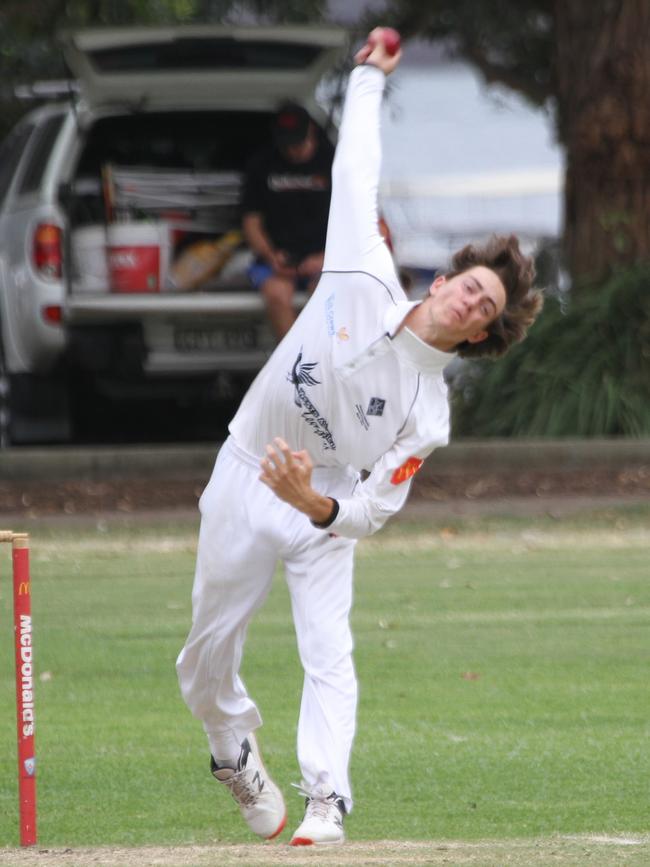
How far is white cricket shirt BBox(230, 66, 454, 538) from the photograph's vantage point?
5461mm

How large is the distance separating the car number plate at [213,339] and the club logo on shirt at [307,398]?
7.91m

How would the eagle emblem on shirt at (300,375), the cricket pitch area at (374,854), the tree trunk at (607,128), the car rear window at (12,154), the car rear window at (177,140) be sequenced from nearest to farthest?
the cricket pitch area at (374,854) < the eagle emblem on shirt at (300,375) < the car rear window at (177,140) < the car rear window at (12,154) < the tree trunk at (607,128)

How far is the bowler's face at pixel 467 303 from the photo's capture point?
548cm

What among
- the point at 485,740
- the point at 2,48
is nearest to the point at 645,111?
the point at 2,48

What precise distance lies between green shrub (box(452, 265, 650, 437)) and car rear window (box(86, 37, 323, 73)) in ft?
10.2

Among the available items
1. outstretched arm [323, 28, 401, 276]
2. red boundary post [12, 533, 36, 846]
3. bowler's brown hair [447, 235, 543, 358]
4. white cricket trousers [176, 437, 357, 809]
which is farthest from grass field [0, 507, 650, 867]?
outstretched arm [323, 28, 401, 276]

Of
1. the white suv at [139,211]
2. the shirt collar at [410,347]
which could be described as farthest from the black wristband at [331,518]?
the white suv at [139,211]

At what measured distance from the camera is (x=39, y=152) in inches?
543

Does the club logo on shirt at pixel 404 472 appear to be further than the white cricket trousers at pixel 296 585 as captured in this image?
No

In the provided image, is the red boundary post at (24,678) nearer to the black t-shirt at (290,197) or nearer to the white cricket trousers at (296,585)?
the white cricket trousers at (296,585)

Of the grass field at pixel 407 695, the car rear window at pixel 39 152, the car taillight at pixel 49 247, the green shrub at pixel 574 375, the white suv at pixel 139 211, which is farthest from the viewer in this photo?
the green shrub at pixel 574 375

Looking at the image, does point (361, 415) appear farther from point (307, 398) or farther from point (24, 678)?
point (24, 678)

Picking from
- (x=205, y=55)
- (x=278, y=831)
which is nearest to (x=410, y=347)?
(x=278, y=831)

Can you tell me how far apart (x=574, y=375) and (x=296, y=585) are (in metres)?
9.77
